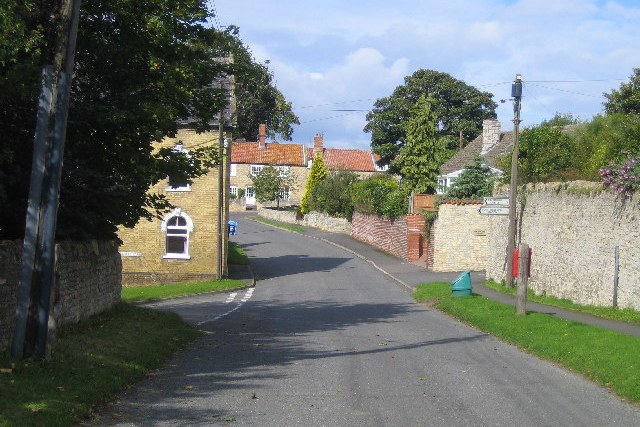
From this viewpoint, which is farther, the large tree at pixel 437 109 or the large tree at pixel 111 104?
the large tree at pixel 437 109

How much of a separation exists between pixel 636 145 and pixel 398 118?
174 ft

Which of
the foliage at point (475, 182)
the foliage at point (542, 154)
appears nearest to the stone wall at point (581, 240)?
the foliage at point (542, 154)

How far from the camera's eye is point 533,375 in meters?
11.6

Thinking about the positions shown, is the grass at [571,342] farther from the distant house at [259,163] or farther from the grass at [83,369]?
the distant house at [259,163]

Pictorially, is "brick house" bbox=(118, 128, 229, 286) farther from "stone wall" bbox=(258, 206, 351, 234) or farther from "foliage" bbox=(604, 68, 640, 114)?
"stone wall" bbox=(258, 206, 351, 234)

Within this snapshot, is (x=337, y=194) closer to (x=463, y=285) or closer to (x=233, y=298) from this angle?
(x=233, y=298)

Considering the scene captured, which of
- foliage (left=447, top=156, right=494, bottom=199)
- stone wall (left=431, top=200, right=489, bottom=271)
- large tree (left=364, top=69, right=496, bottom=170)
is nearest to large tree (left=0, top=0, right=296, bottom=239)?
stone wall (left=431, top=200, right=489, bottom=271)

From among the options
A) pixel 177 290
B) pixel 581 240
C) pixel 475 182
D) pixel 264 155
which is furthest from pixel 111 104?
pixel 264 155

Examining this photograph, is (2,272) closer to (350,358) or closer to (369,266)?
(350,358)

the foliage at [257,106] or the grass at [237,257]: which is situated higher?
the foliage at [257,106]

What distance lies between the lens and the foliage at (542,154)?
3669 cm

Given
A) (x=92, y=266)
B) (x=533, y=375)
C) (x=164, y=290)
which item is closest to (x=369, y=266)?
(x=164, y=290)

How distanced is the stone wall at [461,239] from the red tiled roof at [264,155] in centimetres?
6300

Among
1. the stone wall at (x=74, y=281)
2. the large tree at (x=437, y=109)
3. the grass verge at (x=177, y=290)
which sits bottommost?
the grass verge at (x=177, y=290)
